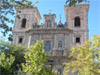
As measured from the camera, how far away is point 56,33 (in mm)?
22484

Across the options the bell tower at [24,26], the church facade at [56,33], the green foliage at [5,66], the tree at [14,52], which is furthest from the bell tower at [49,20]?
the green foliage at [5,66]

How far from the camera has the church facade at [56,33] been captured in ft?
69.2

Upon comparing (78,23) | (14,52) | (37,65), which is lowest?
(37,65)

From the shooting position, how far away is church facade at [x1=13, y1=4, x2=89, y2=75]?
69.2 feet

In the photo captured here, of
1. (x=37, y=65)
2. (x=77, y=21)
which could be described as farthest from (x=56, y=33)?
(x=37, y=65)

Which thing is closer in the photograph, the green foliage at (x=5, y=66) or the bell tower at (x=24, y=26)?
the green foliage at (x=5, y=66)

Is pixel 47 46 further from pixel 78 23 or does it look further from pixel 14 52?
pixel 78 23

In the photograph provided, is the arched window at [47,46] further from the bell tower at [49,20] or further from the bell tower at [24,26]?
the bell tower at [24,26]

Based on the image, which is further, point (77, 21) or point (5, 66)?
point (77, 21)

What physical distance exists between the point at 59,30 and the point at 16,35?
617 cm

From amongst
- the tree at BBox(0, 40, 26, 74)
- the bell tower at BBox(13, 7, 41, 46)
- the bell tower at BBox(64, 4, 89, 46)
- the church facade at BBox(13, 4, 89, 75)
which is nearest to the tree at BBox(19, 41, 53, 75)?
the tree at BBox(0, 40, 26, 74)

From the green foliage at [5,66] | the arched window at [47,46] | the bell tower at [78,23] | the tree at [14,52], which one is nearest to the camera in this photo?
the green foliage at [5,66]

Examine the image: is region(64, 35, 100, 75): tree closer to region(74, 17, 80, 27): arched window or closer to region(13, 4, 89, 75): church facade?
region(13, 4, 89, 75): church facade

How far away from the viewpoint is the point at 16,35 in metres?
23.8
